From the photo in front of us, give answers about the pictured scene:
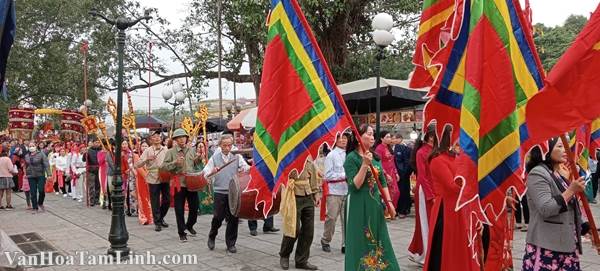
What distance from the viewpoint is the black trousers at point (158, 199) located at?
975 centimetres

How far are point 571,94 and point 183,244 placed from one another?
6488 mm

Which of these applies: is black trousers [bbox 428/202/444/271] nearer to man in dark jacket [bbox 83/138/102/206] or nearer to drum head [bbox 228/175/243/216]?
drum head [bbox 228/175/243/216]

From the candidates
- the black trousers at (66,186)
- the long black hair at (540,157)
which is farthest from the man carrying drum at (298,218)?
the black trousers at (66,186)

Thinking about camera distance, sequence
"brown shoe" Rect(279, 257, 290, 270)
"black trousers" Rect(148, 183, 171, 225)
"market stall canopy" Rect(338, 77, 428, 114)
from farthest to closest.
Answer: "market stall canopy" Rect(338, 77, 428, 114) < "black trousers" Rect(148, 183, 171, 225) < "brown shoe" Rect(279, 257, 290, 270)

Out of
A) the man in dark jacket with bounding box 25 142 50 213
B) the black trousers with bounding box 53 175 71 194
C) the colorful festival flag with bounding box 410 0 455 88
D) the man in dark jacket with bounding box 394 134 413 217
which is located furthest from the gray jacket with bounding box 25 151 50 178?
the colorful festival flag with bounding box 410 0 455 88

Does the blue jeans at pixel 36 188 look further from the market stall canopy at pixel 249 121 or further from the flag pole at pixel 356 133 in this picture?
the flag pole at pixel 356 133

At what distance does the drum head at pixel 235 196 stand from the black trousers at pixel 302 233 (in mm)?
955

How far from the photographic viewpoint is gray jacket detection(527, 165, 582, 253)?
3.82 meters

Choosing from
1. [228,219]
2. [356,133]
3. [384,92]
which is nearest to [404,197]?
[384,92]

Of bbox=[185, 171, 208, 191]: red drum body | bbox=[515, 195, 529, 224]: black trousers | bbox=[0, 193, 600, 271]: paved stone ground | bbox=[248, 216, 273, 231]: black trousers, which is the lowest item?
bbox=[0, 193, 600, 271]: paved stone ground

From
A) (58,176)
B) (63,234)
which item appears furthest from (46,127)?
(63,234)

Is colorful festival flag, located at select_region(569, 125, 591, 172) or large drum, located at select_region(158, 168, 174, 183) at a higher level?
colorful festival flag, located at select_region(569, 125, 591, 172)

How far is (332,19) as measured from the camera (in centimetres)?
1716

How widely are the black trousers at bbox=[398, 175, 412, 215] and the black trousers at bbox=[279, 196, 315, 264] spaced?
15.3 feet
